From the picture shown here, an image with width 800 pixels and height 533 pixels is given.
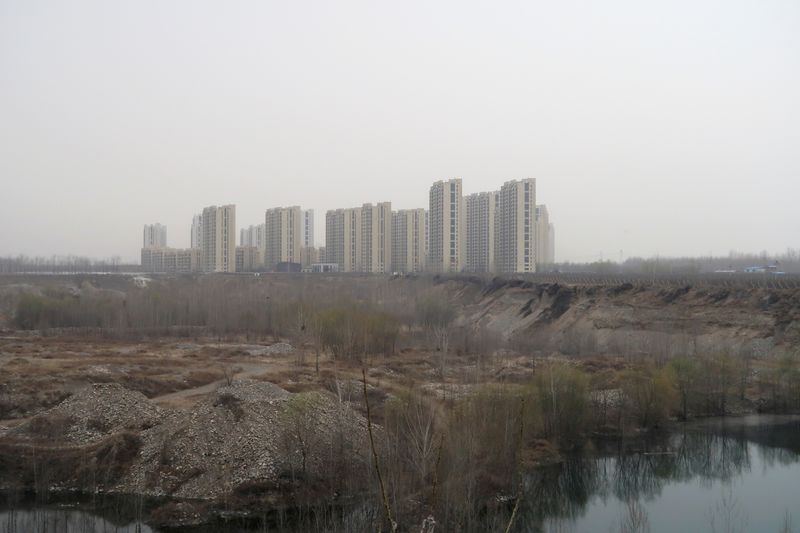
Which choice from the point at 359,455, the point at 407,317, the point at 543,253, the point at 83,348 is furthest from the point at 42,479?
the point at 543,253

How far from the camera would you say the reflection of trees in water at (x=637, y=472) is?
44.1 ft

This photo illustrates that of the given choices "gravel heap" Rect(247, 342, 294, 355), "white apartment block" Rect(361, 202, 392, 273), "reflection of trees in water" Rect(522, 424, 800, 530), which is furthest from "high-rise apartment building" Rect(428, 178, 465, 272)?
"reflection of trees in water" Rect(522, 424, 800, 530)

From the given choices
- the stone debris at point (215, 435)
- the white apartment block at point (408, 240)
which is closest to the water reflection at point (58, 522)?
the stone debris at point (215, 435)

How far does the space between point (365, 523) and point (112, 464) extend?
677 cm

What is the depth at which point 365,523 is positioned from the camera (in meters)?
9.92

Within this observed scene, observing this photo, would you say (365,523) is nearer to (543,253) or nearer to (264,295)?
(264,295)

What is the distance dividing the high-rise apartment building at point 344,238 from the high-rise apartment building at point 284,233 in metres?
3.55

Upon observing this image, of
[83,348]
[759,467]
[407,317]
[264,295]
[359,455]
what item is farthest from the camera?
[264,295]

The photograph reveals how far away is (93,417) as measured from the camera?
1573 cm

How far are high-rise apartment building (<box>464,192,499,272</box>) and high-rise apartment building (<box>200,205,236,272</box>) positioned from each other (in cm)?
2551

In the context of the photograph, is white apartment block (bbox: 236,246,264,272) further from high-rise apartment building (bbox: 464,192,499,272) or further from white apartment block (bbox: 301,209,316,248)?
high-rise apartment building (bbox: 464,192,499,272)

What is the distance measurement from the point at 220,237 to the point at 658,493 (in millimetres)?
62136

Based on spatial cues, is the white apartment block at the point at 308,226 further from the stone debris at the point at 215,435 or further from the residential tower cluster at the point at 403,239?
the stone debris at the point at 215,435

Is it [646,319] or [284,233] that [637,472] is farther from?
[284,233]
